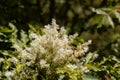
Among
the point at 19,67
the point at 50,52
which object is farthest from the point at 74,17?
the point at 19,67

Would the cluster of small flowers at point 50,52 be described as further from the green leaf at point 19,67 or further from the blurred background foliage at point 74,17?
the blurred background foliage at point 74,17

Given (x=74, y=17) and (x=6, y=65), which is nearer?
(x=6, y=65)

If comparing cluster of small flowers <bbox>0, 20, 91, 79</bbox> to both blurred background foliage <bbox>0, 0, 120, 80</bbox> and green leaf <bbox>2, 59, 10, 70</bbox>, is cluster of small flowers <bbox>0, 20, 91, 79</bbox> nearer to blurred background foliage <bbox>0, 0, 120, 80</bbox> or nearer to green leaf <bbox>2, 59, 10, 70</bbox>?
green leaf <bbox>2, 59, 10, 70</bbox>

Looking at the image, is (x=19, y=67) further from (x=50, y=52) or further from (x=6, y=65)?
(x=50, y=52)

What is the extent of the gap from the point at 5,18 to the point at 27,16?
53 centimetres

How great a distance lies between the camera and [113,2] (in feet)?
15.2

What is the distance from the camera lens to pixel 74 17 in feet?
20.1

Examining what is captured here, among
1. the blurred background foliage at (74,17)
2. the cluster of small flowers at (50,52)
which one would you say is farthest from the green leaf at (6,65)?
the blurred background foliage at (74,17)

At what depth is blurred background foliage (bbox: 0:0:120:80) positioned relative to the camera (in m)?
3.88

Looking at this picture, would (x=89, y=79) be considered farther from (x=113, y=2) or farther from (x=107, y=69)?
(x=113, y=2)

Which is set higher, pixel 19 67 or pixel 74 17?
pixel 74 17

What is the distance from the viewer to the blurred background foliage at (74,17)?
3.88 m

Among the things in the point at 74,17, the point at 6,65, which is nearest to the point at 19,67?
the point at 6,65

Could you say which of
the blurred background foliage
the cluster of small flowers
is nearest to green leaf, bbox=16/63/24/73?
the cluster of small flowers
